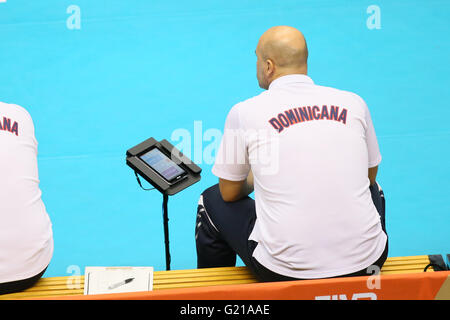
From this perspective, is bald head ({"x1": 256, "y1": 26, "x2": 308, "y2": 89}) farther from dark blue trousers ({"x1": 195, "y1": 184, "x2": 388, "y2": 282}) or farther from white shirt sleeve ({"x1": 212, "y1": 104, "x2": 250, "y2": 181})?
dark blue trousers ({"x1": 195, "y1": 184, "x2": 388, "y2": 282})

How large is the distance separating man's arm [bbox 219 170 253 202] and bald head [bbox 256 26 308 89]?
1.44 feet

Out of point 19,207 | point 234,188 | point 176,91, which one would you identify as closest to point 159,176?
point 234,188

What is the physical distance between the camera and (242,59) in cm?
453

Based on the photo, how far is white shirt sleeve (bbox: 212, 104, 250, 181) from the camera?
2.10m

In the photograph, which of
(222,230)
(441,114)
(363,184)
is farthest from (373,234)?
(441,114)

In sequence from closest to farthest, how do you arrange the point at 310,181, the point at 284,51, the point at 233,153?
the point at 310,181, the point at 233,153, the point at 284,51

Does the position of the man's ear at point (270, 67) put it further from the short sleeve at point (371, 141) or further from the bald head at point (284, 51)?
the short sleeve at point (371, 141)

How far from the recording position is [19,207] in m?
2.05

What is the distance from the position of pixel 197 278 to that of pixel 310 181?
0.66 meters

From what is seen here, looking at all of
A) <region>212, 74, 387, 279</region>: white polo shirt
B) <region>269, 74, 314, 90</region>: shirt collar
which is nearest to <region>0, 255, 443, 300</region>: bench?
<region>212, 74, 387, 279</region>: white polo shirt

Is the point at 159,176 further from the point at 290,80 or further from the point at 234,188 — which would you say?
the point at 290,80

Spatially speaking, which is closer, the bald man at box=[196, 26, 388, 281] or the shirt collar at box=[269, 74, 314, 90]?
the bald man at box=[196, 26, 388, 281]
